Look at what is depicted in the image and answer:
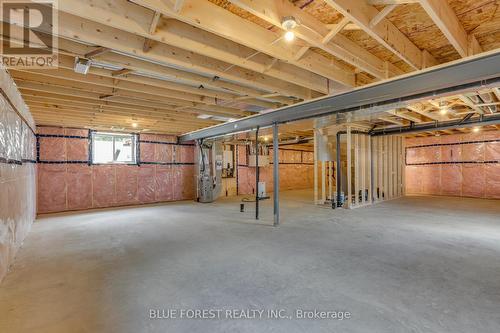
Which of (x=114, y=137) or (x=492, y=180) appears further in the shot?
(x=492, y=180)

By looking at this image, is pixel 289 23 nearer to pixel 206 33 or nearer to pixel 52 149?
pixel 206 33

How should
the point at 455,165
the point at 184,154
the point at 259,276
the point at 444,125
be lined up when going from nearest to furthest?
the point at 259,276 → the point at 444,125 → the point at 184,154 → the point at 455,165

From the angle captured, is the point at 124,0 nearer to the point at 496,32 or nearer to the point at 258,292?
the point at 258,292

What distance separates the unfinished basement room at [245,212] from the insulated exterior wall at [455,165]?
358 cm

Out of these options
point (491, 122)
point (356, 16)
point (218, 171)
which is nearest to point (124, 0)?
point (356, 16)

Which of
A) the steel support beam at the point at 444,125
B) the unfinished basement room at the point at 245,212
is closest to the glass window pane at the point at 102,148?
the unfinished basement room at the point at 245,212

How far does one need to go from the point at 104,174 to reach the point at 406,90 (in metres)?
7.26

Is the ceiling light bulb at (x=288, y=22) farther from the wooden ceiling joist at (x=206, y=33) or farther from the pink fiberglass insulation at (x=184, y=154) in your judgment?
the pink fiberglass insulation at (x=184, y=154)

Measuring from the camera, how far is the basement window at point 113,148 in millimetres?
6820

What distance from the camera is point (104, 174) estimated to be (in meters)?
6.84

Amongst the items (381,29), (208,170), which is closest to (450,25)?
(381,29)

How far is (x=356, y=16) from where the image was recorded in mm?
1787

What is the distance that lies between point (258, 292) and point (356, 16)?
7.68ft

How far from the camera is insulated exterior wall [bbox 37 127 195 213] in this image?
240 inches
